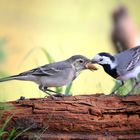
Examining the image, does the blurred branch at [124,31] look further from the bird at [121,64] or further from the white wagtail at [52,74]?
the white wagtail at [52,74]

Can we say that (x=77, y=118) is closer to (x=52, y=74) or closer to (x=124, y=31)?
(x=52, y=74)

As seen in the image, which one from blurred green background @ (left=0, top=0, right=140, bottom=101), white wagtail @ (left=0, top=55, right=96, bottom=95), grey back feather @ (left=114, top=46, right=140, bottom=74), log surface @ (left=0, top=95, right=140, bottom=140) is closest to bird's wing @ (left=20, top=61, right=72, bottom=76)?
white wagtail @ (left=0, top=55, right=96, bottom=95)

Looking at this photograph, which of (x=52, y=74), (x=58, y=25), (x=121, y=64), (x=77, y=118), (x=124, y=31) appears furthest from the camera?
(x=58, y=25)

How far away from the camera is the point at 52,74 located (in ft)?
26.5

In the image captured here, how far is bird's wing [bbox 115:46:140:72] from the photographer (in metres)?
8.41

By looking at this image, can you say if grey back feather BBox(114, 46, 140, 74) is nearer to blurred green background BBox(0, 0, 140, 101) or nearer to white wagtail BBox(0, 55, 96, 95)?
white wagtail BBox(0, 55, 96, 95)

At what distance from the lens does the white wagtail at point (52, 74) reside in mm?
7961

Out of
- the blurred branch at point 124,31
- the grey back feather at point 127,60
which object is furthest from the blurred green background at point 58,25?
the grey back feather at point 127,60

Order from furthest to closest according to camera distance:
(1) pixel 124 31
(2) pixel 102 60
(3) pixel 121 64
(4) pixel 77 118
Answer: (1) pixel 124 31 → (3) pixel 121 64 → (2) pixel 102 60 → (4) pixel 77 118

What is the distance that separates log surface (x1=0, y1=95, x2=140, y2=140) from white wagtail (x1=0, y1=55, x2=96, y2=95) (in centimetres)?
63

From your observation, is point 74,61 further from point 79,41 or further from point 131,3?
point 131,3

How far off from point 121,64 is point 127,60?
67mm

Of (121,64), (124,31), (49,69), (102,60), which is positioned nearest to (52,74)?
(49,69)

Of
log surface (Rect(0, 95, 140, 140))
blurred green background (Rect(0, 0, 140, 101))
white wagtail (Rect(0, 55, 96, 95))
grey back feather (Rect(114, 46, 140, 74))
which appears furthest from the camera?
blurred green background (Rect(0, 0, 140, 101))
